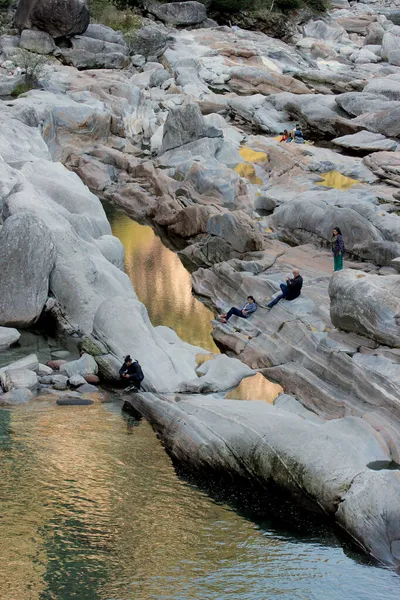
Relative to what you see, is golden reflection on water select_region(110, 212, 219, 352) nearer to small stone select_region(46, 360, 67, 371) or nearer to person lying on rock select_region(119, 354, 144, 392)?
person lying on rock select_region(119, 354, 144, 392)

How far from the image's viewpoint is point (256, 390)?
853 inches

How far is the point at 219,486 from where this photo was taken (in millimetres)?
17312

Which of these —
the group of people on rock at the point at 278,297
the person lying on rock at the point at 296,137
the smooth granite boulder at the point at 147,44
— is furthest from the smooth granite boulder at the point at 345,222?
the smooth granite boulder at the point at 147,44

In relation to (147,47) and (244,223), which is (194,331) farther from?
(147,47)

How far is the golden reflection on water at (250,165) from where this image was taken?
4091 centimetres

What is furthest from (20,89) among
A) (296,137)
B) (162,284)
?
(162,284)

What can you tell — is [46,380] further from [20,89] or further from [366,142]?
[20,89]

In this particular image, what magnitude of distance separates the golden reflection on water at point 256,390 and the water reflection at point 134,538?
11.5 feet

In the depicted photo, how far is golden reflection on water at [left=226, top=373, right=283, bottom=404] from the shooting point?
2117cm

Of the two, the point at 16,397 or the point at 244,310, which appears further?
the point at 244,310

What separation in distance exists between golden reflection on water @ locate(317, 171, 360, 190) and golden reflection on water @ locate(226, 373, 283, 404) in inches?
736

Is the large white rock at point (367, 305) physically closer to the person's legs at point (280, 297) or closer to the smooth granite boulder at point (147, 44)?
the person's legs at point (280, 297)

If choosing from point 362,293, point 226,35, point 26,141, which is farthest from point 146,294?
point 226,35

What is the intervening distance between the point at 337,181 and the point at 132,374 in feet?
71.0
